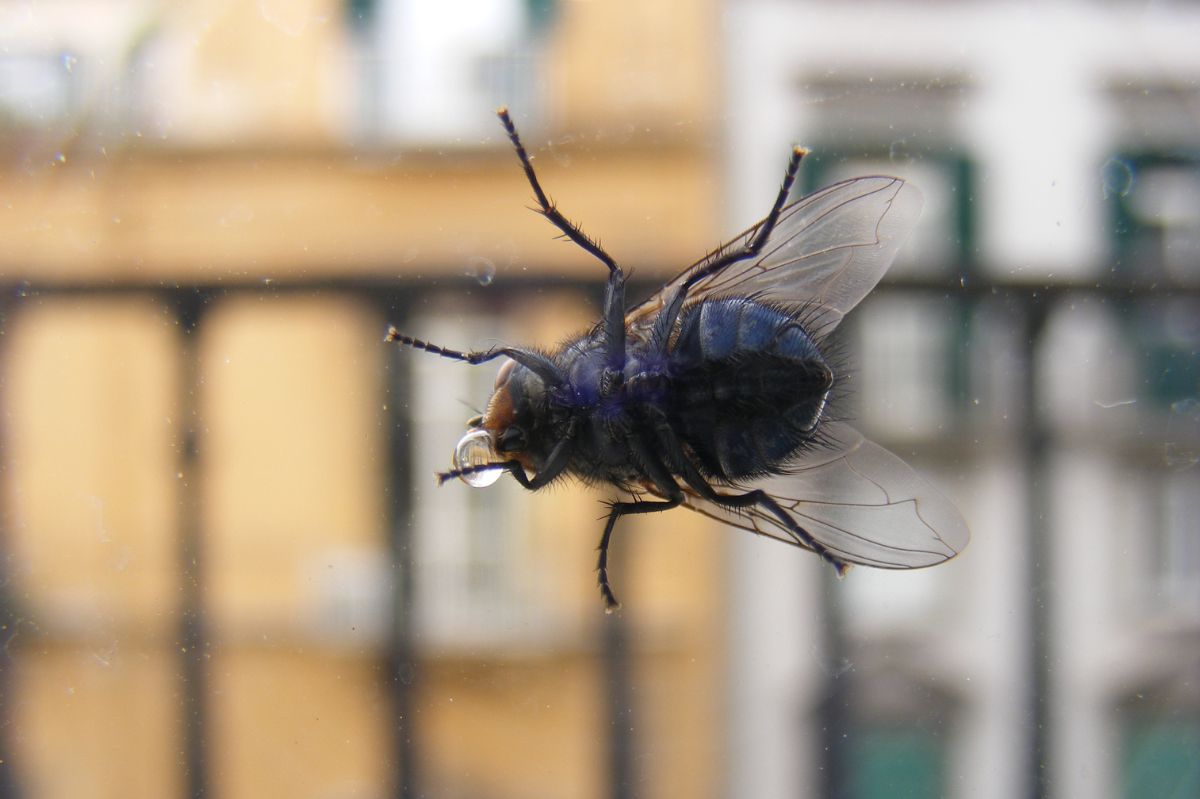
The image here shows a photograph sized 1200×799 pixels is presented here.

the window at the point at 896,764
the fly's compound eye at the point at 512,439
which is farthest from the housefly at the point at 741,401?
the window at the point at 896,764

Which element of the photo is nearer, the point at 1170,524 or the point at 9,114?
the point at 9,114

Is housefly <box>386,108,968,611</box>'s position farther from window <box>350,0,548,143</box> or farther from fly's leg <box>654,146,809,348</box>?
window <box>350,0,548,143</box>

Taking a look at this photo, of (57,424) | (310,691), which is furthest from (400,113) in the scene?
(310,691)

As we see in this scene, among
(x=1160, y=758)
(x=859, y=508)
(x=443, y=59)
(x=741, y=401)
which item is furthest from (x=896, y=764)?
(x=443, y=59)

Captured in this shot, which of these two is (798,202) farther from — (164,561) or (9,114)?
(9,114)

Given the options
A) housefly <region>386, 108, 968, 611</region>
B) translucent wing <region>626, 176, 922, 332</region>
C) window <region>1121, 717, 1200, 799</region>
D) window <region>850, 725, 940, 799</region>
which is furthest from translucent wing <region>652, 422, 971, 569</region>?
window <region>1121, 717, 1200, 799</region>

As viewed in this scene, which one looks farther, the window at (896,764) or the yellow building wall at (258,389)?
the window at (896,764)

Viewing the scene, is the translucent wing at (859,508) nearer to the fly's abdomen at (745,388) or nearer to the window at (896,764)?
the fly's abdomen at (745,388)
